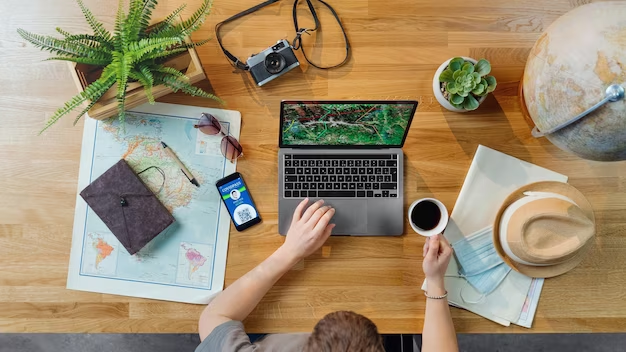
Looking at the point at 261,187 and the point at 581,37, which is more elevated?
the point at 581,37

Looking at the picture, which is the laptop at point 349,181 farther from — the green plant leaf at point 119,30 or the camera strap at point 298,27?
the green plant leaf at point 119,30

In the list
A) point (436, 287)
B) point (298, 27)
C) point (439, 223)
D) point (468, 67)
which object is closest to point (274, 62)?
Answer: point (298, 27)

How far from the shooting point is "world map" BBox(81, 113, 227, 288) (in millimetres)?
1083

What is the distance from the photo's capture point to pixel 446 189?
1.11m

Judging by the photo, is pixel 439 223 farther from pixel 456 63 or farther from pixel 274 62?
pixel 274 62

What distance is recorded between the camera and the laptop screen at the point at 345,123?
36.9 inches

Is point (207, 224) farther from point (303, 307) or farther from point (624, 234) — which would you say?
point (624, 234)

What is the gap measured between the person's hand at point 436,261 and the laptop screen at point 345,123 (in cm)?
25

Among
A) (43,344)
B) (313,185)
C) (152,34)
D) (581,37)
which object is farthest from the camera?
(43,344)

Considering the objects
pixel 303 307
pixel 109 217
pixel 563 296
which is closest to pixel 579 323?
pixel 563 296

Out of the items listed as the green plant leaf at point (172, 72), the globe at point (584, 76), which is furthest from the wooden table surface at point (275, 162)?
the globe at point (584, 76)

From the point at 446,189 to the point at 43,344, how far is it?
5.48ft

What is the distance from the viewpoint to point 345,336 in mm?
849

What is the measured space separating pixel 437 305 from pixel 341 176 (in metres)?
0.38
